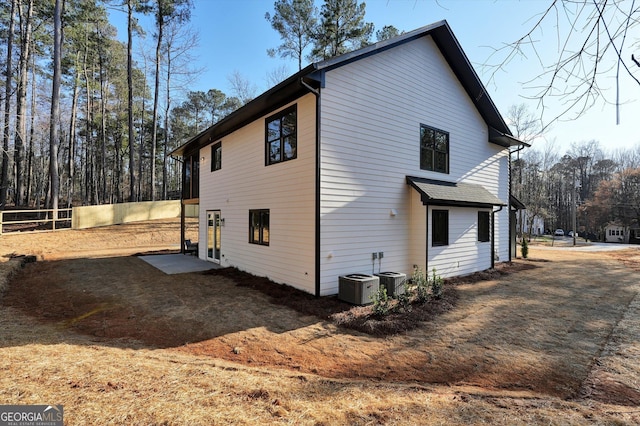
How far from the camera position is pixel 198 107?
3338 centimetres

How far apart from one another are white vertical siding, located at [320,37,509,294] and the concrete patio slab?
6063mm

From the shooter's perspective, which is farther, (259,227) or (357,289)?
(259,227)

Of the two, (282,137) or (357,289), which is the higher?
(282,137)

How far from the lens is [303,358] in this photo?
4.43m

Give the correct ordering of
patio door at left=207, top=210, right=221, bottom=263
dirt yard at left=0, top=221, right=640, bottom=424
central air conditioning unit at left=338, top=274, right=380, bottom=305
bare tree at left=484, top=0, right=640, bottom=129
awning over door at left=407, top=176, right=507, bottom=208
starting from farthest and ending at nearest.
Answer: patio door at left=207, top=210, right=221, bottom=263
awning over door at left=407, top=176, right=507, bottom=208
central air conditioning unit at left=338, top=274, right=380, bottom=305
dirt yard at left=0, top=221, right=640, bottom=424
bare tree at left=484, top=0, right=640, bottom=129

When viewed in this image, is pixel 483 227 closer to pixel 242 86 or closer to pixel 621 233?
pixel 242 86

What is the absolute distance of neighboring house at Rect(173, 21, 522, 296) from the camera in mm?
7391

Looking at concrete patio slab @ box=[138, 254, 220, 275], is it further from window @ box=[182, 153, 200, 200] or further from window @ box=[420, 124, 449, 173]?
window @ box=[420, 124, 449, 173]

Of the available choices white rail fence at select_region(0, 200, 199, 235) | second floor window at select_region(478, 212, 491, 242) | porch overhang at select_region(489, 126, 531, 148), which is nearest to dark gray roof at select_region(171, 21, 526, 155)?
porch overhang at select_region(489, 126, 531, 148)

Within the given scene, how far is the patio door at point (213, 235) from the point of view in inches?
483

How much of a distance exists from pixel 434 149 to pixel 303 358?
323 inches

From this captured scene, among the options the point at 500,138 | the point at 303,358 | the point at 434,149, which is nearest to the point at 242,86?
the point at 434,149

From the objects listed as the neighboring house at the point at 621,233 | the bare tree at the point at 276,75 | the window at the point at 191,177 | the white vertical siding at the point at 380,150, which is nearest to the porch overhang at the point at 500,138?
the white vertical siding at the point at 380,150

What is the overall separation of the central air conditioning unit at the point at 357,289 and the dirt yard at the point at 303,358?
111cm
